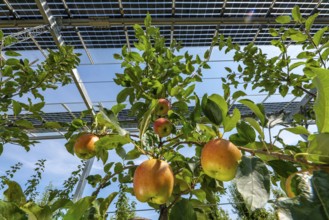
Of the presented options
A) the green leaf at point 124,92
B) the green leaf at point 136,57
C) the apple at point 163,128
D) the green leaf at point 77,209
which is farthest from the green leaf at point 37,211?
the green leaf at point 136,57

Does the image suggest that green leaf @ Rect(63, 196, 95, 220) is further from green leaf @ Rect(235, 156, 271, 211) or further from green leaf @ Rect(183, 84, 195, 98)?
green leaf @ Rect(183, 84, 195, 98)

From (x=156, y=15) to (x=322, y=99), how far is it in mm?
4763

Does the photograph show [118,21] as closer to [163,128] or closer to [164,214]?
[163,128]

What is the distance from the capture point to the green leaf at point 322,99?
1.35ft

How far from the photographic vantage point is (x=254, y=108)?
0.60 m

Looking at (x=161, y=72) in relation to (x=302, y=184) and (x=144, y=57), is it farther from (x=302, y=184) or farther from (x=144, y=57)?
(x=302, y=184)

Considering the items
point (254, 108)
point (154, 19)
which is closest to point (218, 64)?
point (154, 19)

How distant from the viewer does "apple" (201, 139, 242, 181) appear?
575mm

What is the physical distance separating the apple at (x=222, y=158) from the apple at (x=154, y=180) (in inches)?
4.9

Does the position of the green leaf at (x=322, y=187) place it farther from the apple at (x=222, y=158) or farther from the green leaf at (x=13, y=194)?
the green leaf at (x=13, y=194)

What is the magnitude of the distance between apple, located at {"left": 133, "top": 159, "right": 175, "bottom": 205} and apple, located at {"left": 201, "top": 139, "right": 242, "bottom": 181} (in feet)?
0.41

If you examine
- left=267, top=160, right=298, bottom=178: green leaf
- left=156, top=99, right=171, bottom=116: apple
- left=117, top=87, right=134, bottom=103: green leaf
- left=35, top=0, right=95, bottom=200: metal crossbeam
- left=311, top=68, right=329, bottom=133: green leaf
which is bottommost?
left=267, top=160, right=298, bottom=178: green leaf

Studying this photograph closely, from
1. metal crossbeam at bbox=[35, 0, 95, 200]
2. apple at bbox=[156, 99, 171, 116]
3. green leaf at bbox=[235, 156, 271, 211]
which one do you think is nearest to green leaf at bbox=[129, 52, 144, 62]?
apple at bbox=[156, 99, 171, 116]

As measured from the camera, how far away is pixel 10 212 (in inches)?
16.1
